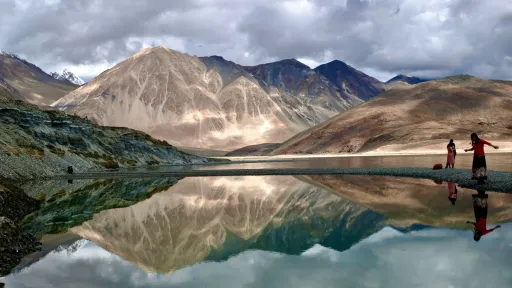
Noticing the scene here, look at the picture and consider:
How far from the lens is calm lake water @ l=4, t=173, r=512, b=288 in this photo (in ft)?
34.9

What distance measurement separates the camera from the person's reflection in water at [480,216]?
45.0 feet

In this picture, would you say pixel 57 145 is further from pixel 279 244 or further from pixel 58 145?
pixel 279 244

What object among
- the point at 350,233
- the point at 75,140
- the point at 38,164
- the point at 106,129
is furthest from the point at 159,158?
the point at 350,233

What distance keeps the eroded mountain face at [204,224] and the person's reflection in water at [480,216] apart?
4.36 meters

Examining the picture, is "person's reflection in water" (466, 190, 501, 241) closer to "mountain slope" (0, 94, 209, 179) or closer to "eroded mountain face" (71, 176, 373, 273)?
"eroded mountain face" (71, 176, 373, 273)

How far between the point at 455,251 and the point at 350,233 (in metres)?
4.19

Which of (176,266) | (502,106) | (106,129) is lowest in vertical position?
(176,266)

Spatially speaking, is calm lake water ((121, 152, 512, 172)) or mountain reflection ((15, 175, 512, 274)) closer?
mountain reflection ((15, 175, 512, 274))

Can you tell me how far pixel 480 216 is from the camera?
640 inches

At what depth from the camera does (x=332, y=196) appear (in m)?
26.7

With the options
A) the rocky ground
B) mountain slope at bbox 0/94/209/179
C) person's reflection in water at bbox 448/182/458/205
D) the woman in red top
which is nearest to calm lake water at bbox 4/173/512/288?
person's reflection in water at bbox 448/182/458/205

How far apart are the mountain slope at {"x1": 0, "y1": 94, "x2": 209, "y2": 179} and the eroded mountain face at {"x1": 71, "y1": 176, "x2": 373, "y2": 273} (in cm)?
2979

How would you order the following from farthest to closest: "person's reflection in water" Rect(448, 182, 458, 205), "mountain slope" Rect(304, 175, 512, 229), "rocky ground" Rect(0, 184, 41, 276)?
"person's reflection in water" Rect(448, 182, 458, 205)
"mountain slope" Rect(304, 175, 512, 229)
"rocky ground" Rect(0, 184, 41, 276)

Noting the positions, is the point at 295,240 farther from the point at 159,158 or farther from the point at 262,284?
the point at 159,158
